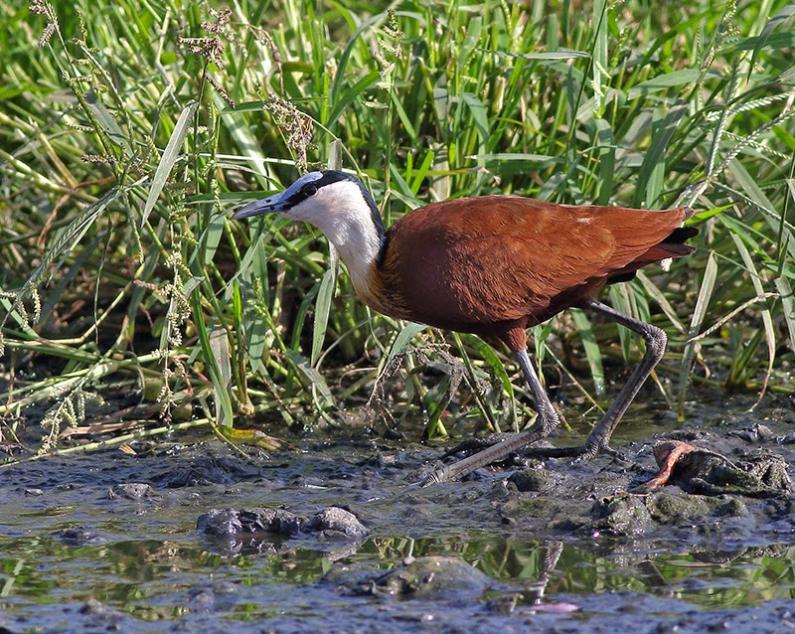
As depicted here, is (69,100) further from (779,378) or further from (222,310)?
(779,378)

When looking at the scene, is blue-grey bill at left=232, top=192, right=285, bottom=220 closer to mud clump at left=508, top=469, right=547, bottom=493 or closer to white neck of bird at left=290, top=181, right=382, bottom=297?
white neck of bird at left=290, top=181, right=382, bottom=297

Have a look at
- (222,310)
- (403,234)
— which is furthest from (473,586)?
(222,310)

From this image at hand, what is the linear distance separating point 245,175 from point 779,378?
8.10 feet

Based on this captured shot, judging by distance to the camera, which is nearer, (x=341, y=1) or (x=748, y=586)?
(x=748, y=586)

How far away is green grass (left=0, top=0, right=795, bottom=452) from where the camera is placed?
5.14m

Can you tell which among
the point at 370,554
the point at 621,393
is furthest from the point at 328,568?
the point at 621,393

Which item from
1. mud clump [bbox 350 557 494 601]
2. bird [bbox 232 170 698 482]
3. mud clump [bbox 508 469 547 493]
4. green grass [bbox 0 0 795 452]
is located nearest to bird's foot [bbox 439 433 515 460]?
bird [bbox 232 170 698 482]

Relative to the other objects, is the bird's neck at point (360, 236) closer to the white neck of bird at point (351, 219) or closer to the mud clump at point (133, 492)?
the white neck of bird at point (351, 219)

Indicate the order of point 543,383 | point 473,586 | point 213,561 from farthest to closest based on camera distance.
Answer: point 543,383
point 213,561
point 473,586

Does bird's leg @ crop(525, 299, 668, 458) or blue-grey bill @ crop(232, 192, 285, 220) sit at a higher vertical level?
blue-grey bill @ crop(232, 192, 285, 220)

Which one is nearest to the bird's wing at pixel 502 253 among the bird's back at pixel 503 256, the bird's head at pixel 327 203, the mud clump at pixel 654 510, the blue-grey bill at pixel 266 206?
the bird's back at pixel 503 256

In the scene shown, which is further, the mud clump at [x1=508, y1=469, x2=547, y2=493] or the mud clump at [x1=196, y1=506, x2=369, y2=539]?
the mud clump at [x1=508, y1=469, x2=547, y2=493]

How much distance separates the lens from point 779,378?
19.1 ft

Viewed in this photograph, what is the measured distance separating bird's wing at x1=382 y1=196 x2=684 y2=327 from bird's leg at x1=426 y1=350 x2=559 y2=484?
0.23 metres
